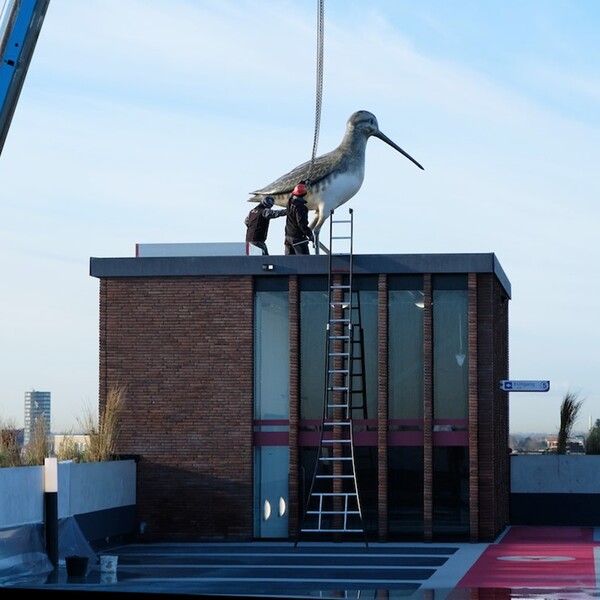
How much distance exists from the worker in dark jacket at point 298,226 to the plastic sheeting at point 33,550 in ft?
27.9

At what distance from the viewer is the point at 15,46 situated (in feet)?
60.4

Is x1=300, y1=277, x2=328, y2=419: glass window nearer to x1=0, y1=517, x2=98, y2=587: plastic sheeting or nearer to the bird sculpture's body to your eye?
the bird sculpture's body

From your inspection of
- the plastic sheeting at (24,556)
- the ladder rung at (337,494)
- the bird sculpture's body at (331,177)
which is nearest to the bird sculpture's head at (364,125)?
the bird sculpture's body at (331,177)

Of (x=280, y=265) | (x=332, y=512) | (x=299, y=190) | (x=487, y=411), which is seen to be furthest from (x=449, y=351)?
(x=299, y=190)

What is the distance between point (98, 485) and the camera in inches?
1038

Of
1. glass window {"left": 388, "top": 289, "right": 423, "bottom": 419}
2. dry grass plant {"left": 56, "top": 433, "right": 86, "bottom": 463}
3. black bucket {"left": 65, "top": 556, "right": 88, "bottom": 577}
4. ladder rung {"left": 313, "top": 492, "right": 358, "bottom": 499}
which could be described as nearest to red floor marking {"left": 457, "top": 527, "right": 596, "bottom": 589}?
ladder rung {"left": 313, "top": 492, "right": 358, "bottom": 499}

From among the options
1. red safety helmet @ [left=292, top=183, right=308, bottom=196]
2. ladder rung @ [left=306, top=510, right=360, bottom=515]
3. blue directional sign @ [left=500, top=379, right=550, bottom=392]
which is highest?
red safety helmet @ [left=292, top=183, right=308, bottom=196]

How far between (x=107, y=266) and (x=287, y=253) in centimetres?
382

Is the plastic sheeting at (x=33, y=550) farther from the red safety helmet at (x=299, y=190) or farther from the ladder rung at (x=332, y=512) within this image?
the red safety helmet at (x=299, y=190)

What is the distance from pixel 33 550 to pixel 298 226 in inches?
403

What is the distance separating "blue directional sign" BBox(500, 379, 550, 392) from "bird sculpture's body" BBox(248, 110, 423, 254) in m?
4.91

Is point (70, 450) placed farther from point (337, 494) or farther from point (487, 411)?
point (487, 411)

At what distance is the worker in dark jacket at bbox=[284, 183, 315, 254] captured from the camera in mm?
30281

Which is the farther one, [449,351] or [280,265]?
[280,265]
